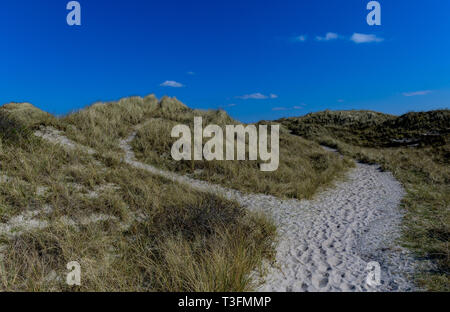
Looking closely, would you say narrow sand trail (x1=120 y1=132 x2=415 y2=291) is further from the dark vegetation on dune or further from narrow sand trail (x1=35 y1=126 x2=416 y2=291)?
the dark vegetation on dune

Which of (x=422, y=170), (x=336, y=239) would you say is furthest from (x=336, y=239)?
(x=422, y=170)

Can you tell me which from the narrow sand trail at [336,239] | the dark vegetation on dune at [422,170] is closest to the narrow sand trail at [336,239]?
the narrow sand trail at [336,239]

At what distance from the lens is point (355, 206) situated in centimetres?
837

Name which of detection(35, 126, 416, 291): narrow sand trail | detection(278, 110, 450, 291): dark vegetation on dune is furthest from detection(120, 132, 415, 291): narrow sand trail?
detection(278, 110, 450, 291): dark vegetation on dune

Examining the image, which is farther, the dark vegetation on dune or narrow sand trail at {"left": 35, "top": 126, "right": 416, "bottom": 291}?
the dark vegetation on dune

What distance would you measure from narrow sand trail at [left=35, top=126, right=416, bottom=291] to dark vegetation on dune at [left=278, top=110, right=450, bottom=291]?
1.26 ft

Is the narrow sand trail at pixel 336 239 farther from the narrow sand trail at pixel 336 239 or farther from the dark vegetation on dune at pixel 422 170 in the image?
the dark vegetation on dune at pixel 422 170

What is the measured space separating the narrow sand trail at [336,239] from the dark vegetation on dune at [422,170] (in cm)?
38

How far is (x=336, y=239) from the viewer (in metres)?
5.79

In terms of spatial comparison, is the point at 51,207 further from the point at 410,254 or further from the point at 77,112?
the point at 77,112

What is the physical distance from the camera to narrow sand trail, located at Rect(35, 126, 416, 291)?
4090 mm

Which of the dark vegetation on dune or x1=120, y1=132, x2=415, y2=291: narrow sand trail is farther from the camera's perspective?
the dark vegetation on dune
